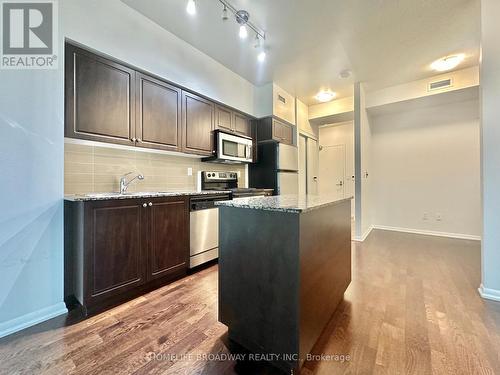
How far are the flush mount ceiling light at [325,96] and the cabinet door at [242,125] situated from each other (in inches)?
63.7

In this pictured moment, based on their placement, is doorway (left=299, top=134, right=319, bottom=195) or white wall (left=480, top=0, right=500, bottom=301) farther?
doorway (left=299, top=134, right=319, bottom=195)

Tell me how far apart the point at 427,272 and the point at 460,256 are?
39.2 inches

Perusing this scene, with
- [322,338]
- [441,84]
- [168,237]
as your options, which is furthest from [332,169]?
[322,338]

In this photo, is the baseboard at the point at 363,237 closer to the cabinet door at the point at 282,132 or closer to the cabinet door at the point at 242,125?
the cabinet door at the point at 282,132

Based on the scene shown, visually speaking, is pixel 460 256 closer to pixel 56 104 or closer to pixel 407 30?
pixel 407 30

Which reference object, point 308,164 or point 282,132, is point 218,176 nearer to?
point 282,132

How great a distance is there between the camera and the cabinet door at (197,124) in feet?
8.75

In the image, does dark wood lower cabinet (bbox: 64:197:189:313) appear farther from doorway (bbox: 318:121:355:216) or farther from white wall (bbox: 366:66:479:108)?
doorway (bbox: 318:121:355:216)

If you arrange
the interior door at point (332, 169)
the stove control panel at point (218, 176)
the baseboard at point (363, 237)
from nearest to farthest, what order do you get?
the stove control panel at point (218, 176), the baseboard at point (363, 237), the interior door at point (332, 169)

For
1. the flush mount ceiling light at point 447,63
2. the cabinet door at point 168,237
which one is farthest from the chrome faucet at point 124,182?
the flush mount ceiling light at point 447,63

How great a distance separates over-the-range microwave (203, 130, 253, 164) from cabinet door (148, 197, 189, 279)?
1.01 metres

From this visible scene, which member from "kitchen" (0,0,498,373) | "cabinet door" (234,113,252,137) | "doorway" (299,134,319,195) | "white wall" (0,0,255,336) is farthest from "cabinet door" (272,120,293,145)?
"white wall" (0,0,255,336)

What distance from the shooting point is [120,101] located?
2055 mm

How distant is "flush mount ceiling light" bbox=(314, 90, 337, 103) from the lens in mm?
4203
